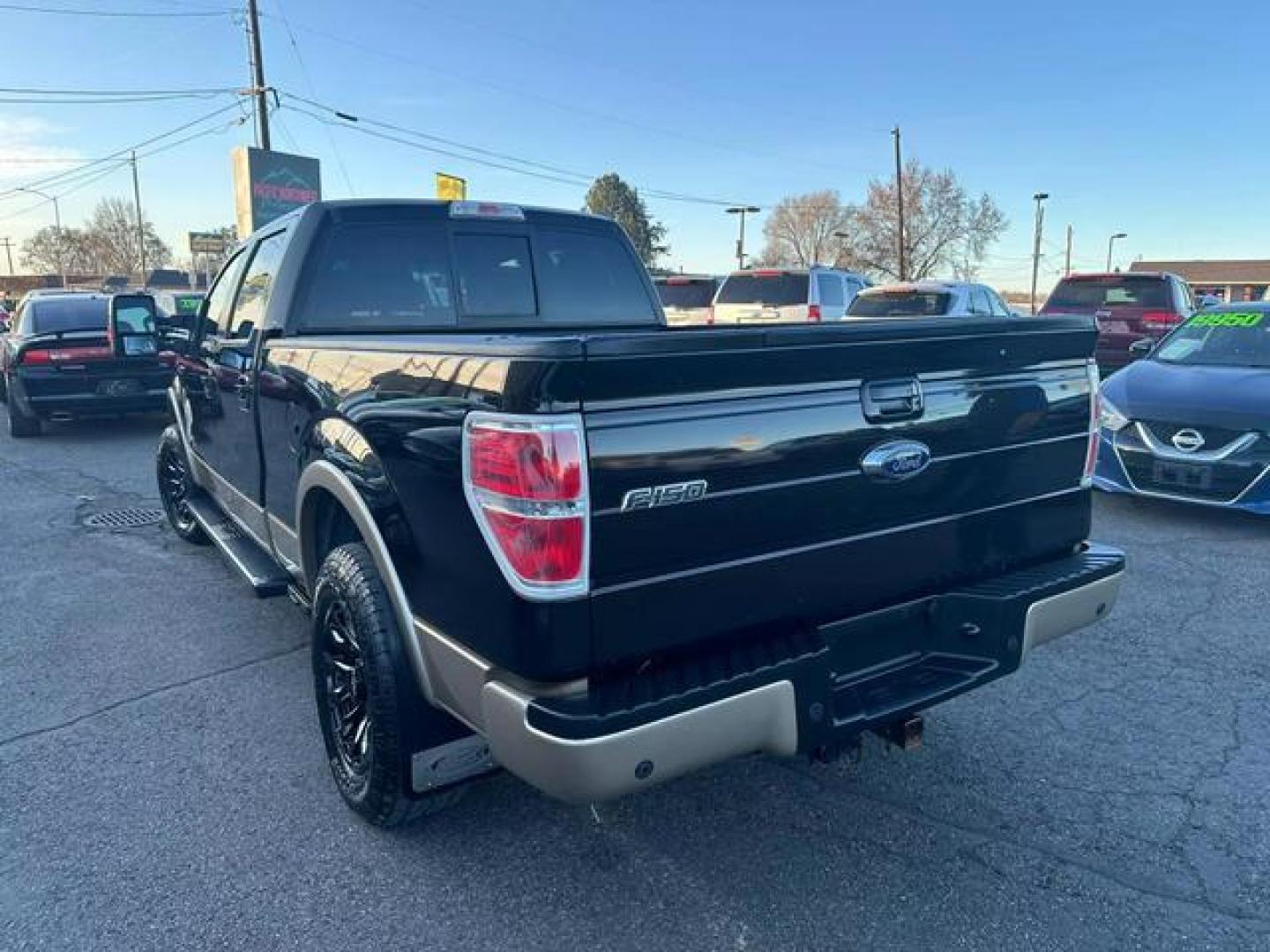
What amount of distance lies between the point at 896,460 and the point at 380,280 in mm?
2482

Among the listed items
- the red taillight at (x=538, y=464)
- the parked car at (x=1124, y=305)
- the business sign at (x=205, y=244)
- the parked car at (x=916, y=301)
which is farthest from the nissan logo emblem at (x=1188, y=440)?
the business sign at (x=205, y=244)

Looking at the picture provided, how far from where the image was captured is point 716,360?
2.09 meters

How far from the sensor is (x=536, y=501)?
1916 mm

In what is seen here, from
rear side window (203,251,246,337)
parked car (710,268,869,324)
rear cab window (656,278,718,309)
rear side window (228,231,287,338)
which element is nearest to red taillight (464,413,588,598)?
rear side window (228,231,287,338)

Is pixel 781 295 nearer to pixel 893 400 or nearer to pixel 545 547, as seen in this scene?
pixel 893 400

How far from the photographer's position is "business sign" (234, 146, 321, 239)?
88.8 feet

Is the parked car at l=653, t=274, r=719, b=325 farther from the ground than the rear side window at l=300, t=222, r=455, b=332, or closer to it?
farther from the ground

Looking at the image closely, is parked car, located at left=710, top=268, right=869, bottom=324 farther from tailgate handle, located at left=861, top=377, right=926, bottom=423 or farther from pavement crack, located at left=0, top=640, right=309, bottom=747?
tailgate handle, located at left=861, top=377, right=926, bottom=423

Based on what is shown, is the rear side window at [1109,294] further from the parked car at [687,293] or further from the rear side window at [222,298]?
the rear side window at [222,298]

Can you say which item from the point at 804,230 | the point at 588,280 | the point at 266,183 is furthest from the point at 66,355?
the point at 804,230

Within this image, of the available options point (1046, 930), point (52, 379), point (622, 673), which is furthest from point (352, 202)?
point (52, 379)

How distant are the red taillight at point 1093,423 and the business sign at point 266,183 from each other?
27.4 meters

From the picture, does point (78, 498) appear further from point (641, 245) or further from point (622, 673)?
point (641, 245)

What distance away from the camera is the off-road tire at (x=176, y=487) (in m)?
5.90
